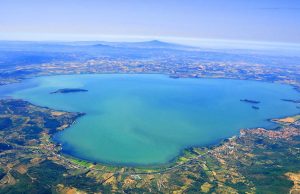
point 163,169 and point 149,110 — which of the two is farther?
point 149,110

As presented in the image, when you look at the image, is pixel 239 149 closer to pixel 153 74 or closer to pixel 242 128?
pixel 242 128

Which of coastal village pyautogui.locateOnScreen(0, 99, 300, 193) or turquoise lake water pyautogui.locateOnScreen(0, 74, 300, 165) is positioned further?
turquoise lake water pyautogui.locateOnScreen(0, 74, 300, 165)

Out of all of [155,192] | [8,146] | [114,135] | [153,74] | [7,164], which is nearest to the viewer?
[155,192]

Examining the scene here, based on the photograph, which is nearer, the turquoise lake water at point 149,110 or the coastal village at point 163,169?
the coastal village at point 163,169

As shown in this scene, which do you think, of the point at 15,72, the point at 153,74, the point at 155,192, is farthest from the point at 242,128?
the point at 15,72

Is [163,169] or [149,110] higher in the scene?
[149,110]

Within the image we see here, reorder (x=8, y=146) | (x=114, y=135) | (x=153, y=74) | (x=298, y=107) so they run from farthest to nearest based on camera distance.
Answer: (x=153, y=74)
(x=298, y=107)
(x=114, y=135)
(x=8, y=146)

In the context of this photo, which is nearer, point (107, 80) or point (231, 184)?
point (231, 184)
